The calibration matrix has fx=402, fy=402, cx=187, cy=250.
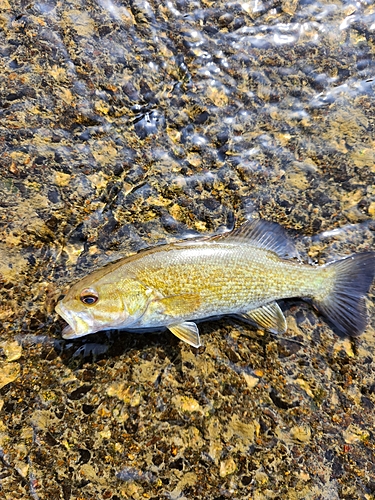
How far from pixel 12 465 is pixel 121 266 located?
177 centimetres

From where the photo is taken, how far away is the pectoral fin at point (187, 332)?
3482 millimetres

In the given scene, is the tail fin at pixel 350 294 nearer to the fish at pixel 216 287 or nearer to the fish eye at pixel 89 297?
the fish at pixel 216 287

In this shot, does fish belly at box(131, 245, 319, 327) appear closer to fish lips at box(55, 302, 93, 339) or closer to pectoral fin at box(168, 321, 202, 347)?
pectoral fin at box(168, 321, 202, 347)

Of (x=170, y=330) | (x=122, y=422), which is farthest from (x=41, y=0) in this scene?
(x=122, y=422)

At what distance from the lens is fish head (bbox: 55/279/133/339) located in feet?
10.8

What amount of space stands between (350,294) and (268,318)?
0.82 metres

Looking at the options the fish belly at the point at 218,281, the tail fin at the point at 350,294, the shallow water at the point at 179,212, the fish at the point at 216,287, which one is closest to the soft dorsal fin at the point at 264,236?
the fish at the point at 216,287

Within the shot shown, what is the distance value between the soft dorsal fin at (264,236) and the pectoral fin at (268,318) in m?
0.56

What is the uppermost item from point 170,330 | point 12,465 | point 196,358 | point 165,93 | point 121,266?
point 165,93

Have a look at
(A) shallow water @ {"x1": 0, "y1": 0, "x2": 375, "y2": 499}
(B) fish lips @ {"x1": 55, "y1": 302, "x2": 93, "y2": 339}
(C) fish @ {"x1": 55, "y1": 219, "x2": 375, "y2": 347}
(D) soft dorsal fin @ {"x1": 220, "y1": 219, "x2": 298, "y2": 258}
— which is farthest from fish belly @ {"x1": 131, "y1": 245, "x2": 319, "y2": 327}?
(B) fish lips @ {"x1": 55, "y1": 302, "x2": 93, "y2": 339}

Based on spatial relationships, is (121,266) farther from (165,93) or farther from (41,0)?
(41,0)

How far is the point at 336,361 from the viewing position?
12.6ft

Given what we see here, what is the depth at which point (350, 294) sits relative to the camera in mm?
3826

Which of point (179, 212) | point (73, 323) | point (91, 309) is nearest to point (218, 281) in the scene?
point (179, 212)
